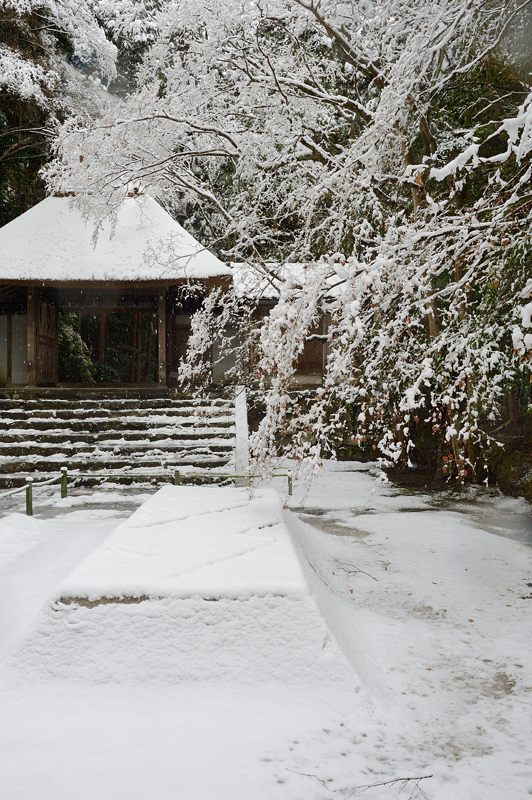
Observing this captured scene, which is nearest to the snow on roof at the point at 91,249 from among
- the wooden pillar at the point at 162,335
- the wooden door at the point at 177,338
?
the wooden pillar at the point at 162,335

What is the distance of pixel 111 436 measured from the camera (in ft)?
44.1

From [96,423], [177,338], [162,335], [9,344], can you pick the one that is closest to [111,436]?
[96,423]

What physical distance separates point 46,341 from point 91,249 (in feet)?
9.65

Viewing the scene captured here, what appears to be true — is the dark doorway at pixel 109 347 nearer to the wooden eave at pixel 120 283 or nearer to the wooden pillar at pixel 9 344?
the wooden pillar at pixel 9 344

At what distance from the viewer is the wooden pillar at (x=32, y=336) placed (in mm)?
15609

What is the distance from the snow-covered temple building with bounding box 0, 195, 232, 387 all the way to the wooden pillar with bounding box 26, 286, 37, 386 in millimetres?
24

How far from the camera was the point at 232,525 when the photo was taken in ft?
18.7

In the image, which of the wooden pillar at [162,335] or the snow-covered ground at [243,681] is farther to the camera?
the wooden pillar at [162,335]

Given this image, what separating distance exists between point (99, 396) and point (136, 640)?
11.5 m

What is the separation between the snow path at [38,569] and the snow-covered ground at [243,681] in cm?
4

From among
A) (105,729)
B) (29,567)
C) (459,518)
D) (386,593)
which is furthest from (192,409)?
(105,729)

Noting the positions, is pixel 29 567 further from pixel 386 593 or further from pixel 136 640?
pixel 386 593

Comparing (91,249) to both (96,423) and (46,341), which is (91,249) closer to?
(46,341)

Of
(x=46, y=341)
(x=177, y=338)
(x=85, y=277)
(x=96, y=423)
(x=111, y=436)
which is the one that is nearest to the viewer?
(x=111, y=436)
